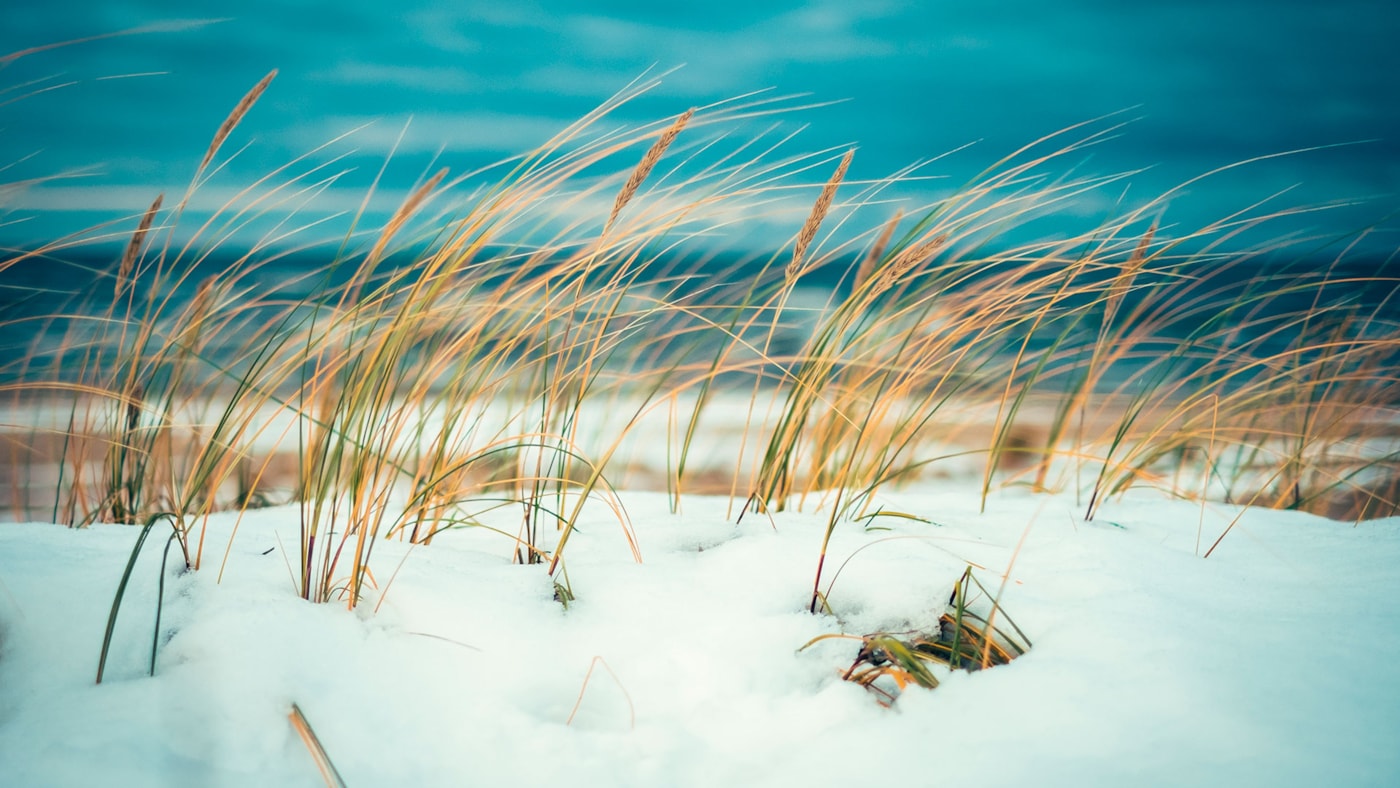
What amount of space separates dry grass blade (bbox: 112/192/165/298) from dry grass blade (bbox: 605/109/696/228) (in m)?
0.98

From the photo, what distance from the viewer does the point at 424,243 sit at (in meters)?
1.50

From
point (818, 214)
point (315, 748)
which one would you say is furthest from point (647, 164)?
point (315, 748)

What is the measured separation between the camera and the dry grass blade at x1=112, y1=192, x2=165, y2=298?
5.31 feet

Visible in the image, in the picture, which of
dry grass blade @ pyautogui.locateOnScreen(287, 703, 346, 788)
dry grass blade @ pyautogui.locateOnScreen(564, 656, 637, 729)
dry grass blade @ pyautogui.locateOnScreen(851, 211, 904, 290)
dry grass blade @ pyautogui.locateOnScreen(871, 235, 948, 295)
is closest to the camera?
dry grass blade @ pyautogui.locateOnScreen(287, 703, 346, 788)

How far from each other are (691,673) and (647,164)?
0.81m

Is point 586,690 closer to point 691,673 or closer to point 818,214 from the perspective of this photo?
point 691,673

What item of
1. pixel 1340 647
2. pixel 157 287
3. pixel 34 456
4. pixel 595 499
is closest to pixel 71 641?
pixel 157 287

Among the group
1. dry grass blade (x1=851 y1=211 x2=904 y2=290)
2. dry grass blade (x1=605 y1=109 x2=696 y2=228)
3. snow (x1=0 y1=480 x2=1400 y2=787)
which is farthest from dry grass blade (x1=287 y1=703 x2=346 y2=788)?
dry grass blade (x1=851 y1=211 x2=904 y2=290)

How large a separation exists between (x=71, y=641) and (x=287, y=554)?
326mm

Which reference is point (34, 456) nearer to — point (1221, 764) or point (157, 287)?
point (157, 287)

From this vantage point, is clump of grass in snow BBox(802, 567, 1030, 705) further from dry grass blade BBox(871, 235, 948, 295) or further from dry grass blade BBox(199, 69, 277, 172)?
dry grass blade BBox(199, 69, 277, 172)

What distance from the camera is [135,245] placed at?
170 cm

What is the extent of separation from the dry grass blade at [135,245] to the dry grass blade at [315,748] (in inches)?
45.2

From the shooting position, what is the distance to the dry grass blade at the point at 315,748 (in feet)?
2.74
